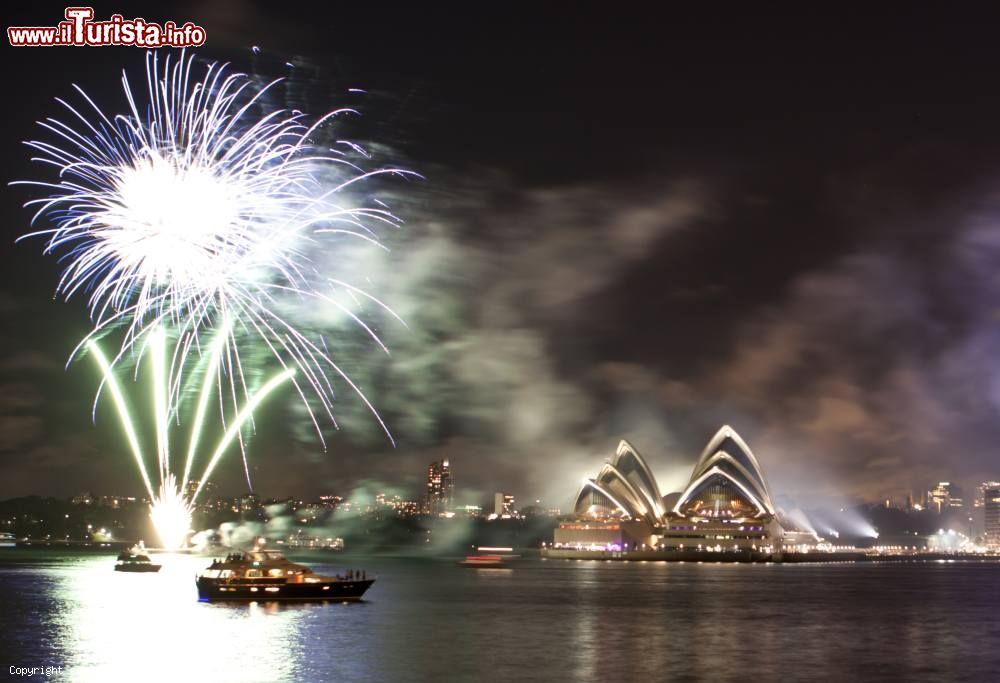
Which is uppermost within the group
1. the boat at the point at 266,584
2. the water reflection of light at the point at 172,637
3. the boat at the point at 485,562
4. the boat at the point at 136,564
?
the boat at the point at 485,562

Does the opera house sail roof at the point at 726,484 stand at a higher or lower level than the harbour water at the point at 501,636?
higher

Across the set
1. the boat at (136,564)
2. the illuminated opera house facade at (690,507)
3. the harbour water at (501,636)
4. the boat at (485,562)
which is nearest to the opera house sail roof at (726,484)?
the illuminated opera house facade at (690,507)

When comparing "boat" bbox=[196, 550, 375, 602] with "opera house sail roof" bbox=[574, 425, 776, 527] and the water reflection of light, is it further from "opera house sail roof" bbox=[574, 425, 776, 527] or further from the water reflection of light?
"opera house sail roof" bbox=[574, 425, 776, 527]

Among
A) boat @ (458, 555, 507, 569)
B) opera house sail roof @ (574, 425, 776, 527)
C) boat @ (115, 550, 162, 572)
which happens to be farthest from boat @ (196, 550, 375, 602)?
opera house sail roof @ (574, 425, 776, 527)

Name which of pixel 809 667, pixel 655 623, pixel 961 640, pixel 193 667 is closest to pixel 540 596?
pixel 655 623

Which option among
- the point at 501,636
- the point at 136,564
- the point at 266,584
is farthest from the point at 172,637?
the point at 136,564

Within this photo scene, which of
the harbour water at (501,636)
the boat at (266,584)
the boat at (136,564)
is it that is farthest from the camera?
the boat at (136,564)

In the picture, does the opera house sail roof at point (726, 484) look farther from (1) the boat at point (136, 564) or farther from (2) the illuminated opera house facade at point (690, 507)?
(1) the boat at point (136, 564)

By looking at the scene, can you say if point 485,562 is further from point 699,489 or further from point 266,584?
point 266,584
